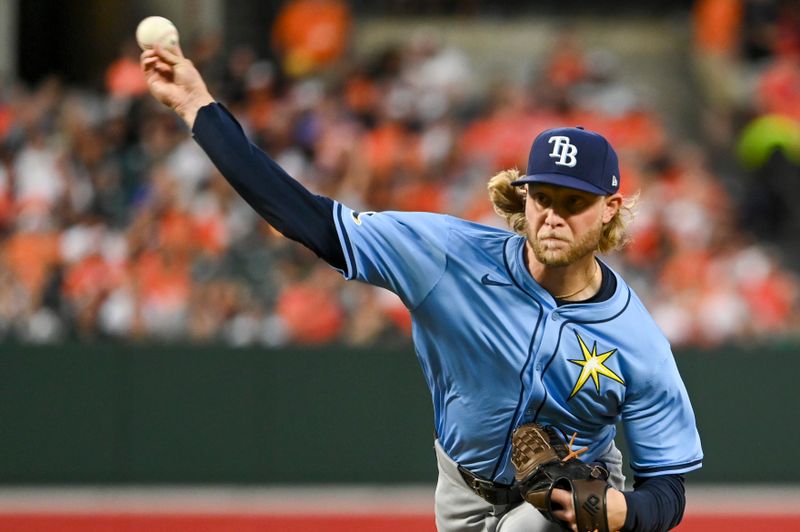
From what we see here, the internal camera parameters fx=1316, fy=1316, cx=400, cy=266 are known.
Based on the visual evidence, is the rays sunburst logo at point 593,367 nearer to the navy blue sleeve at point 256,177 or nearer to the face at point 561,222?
the face at point 561,222

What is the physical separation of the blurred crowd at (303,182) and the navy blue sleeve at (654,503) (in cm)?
606

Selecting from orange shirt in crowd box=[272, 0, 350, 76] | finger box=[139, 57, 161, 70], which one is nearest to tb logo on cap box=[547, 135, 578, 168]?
finger box=[139, 57, 161, 70]

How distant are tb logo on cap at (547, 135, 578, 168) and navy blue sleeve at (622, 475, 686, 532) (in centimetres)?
103

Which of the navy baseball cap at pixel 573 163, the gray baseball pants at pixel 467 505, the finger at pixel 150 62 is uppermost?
the finger at pixel 150 62

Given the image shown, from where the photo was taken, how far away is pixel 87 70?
50.3ft

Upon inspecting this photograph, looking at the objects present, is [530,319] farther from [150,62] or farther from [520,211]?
[150,62]

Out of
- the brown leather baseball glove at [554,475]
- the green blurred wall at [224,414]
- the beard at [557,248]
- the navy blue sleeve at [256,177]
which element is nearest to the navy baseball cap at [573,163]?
the beard at [557,248]

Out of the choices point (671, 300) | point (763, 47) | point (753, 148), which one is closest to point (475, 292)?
point (671, 300)

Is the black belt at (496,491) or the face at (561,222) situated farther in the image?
the black belt at (496,491)

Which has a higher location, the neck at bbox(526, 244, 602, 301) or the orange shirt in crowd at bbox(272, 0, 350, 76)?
A: the orange shirt in crowd at bbox(272, 0, 350, 76)

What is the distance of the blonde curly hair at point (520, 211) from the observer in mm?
4352

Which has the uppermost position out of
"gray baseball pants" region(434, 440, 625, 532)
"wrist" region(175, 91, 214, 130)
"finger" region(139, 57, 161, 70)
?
"finger" region(139, 57, 161, 70)

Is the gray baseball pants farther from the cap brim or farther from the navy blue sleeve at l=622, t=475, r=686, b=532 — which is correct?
the cap brim

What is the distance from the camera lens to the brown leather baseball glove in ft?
12.9
